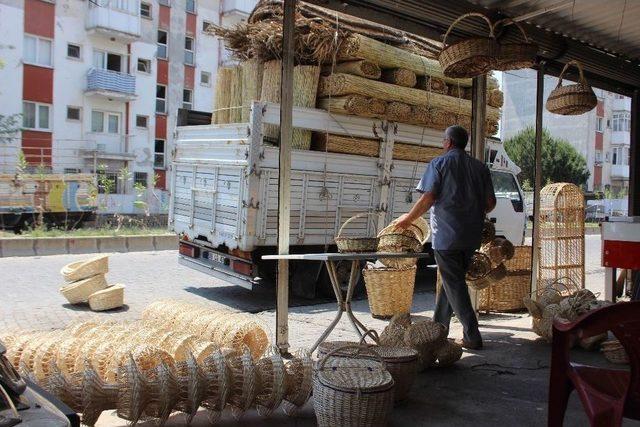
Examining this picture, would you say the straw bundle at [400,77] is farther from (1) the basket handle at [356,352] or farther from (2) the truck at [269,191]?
(1) the basket handle at [356,352]

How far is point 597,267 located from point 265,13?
10.2 meters

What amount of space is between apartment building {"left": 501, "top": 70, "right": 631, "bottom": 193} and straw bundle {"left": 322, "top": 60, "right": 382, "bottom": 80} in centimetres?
3761

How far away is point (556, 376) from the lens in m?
3.06

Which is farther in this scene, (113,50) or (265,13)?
(113,50)

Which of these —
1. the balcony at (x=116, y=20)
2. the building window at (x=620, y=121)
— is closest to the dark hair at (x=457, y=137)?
the balcony at (x=116, y=20)

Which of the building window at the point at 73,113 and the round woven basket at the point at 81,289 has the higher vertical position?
the building window at the point at 73,113

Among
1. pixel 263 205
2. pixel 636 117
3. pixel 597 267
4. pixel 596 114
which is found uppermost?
pixel 596 114

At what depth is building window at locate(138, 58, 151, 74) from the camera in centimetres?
3142

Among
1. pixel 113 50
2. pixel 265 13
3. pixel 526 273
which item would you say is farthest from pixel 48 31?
pixel 526 273

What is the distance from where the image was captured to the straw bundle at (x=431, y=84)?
8984 mm

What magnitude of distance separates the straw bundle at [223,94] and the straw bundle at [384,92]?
1.45 metres

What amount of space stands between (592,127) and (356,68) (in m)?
40.1

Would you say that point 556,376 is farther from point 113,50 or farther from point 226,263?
point 113,50

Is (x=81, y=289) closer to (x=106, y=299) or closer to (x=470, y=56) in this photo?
(x=106, y=299)
